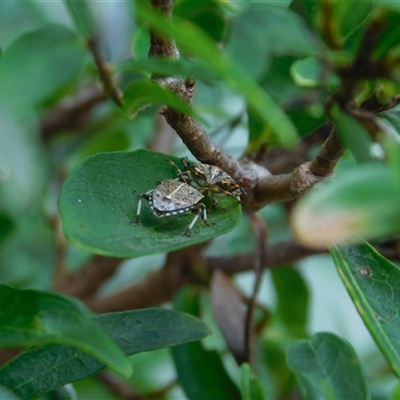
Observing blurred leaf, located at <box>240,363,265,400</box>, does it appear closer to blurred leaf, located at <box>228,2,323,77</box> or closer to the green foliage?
the green foliage

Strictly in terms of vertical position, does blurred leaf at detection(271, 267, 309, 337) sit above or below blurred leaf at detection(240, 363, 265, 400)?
below

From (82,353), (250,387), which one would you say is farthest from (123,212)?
(250,387)

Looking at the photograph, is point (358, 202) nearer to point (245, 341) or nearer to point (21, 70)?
point (21, 70)

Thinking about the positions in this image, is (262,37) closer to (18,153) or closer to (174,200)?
(18,153)

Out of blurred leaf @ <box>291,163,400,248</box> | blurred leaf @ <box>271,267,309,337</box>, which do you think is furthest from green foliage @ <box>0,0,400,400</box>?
blurred leaf @ <box>271,267,309,337</box>

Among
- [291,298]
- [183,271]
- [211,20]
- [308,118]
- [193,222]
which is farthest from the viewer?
[291,298]
